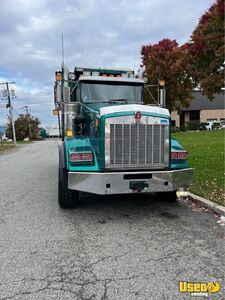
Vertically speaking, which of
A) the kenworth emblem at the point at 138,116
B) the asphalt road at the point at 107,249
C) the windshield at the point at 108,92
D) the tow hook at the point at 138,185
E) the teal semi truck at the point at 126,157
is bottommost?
the asphalt road at the point at 107,249

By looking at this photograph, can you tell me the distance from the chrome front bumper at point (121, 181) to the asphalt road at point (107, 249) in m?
0.57

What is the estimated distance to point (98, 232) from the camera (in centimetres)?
546

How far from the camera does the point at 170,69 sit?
34438 millimetres

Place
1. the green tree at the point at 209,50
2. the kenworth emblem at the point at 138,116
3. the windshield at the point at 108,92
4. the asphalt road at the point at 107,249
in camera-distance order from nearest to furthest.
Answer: the asphalt road at the point at 107,249 < the kenworth emblem at the point at 138,116 < the windshield at the point at 108,92 < the green tree at the point at 209,50

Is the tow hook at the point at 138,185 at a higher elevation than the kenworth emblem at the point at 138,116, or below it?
below

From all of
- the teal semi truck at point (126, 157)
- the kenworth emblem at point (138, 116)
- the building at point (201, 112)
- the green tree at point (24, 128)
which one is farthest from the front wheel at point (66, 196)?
the green tree at point (24, 128)

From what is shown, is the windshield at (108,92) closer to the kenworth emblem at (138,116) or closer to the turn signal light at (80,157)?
the kenworth emblem at (138,116)

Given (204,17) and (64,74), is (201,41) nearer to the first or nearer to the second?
(204,17)

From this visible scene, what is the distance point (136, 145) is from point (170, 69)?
1177 inches

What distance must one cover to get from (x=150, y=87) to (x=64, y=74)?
2.07 m

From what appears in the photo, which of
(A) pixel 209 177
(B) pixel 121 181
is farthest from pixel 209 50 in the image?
(B) pixel 121 181

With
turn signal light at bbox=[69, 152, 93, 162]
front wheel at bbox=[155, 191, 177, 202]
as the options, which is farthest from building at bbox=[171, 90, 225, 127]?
turn signal light at bbox=[69, 152, 93, 162]

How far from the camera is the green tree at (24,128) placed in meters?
68.4

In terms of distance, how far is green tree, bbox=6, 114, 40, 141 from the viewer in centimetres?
6844
